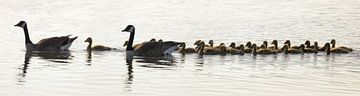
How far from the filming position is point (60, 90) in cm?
1252

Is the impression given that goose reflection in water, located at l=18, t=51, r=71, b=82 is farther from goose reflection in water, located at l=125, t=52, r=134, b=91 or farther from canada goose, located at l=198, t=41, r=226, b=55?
canada goose, located at l=198, t=41, r=226, b=55

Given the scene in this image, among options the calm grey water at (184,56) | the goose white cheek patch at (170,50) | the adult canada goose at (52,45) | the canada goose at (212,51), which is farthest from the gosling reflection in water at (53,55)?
the canada goose at (212,51)

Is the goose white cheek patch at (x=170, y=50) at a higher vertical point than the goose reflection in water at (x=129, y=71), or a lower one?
higher

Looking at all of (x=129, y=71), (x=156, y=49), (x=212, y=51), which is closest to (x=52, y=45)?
(x=156, y=49)

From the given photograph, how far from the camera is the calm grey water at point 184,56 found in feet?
43.6

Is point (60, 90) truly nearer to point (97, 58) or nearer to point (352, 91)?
point (352, 91)

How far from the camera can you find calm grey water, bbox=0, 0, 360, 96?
43.6ft

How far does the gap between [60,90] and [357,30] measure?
1815 centimetres

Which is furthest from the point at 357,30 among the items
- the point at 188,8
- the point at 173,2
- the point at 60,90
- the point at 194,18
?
the point at 60,90

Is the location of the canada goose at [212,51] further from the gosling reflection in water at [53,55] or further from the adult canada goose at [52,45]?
the adult canada goose at [52,45]

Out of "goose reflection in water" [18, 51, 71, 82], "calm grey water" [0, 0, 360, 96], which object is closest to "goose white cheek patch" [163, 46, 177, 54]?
"calm grey water" [0, 0, 360, 96]

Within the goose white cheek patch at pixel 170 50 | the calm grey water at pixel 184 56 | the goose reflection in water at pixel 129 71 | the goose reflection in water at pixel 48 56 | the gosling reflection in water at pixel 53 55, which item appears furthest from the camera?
the goose white cheek patch at pixel 170 50

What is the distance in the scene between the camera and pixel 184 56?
796 inches

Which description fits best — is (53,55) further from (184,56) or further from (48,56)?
(184,56)
